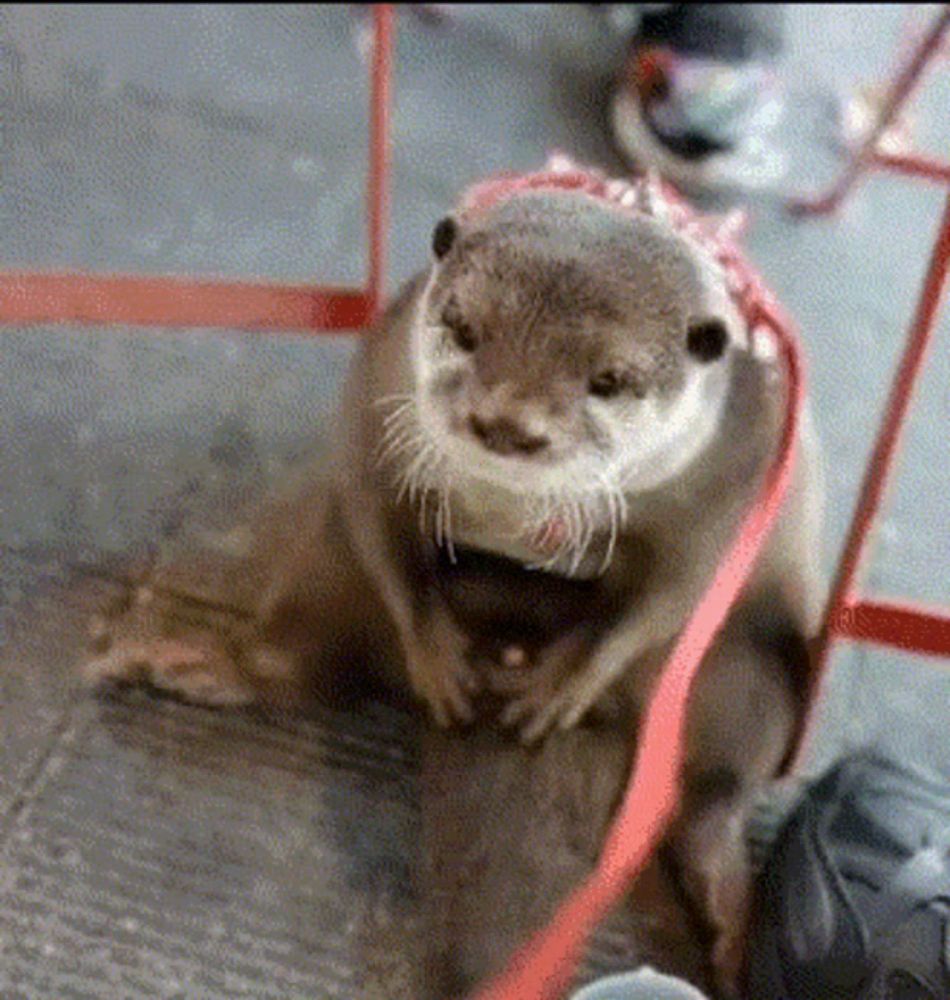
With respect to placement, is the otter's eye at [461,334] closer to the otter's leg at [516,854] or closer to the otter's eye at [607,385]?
the otter's eye at [607,385]

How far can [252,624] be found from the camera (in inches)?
64.7

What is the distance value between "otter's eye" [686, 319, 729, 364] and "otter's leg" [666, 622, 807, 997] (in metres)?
0.34

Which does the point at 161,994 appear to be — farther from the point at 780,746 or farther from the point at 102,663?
the point at 780,746

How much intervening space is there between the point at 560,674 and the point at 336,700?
0.81 feet

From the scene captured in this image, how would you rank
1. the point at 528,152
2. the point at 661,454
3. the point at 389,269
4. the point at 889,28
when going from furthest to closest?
the point at 889,28 → the point at 528,152 → the point at 389,269 → the point at 661,454

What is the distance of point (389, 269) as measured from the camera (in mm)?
2123

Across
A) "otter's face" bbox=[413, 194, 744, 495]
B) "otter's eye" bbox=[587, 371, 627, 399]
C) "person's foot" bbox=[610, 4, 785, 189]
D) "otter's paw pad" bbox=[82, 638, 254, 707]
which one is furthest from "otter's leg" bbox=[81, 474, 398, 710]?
"person's foot" bbox=[610, 4, 785, 189]

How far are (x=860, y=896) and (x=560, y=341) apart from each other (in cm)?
53

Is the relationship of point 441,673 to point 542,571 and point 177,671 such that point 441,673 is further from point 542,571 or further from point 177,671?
point 177,671

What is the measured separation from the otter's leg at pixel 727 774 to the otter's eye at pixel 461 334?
1.41 feet

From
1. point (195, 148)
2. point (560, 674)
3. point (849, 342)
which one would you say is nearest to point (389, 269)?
point (195, 148)

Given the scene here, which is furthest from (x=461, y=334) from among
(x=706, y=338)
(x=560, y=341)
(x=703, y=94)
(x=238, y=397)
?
(x=703, y=94)

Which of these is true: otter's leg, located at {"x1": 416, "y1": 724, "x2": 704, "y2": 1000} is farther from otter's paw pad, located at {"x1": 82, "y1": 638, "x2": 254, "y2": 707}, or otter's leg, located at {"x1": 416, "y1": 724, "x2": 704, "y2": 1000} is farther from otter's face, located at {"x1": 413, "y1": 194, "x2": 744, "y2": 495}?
otter's face, located at {"x1": 413, "y1": 194, "x2": 744, "y2": 495}

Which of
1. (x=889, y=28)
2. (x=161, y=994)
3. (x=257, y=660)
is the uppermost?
(x=889, y=28)
